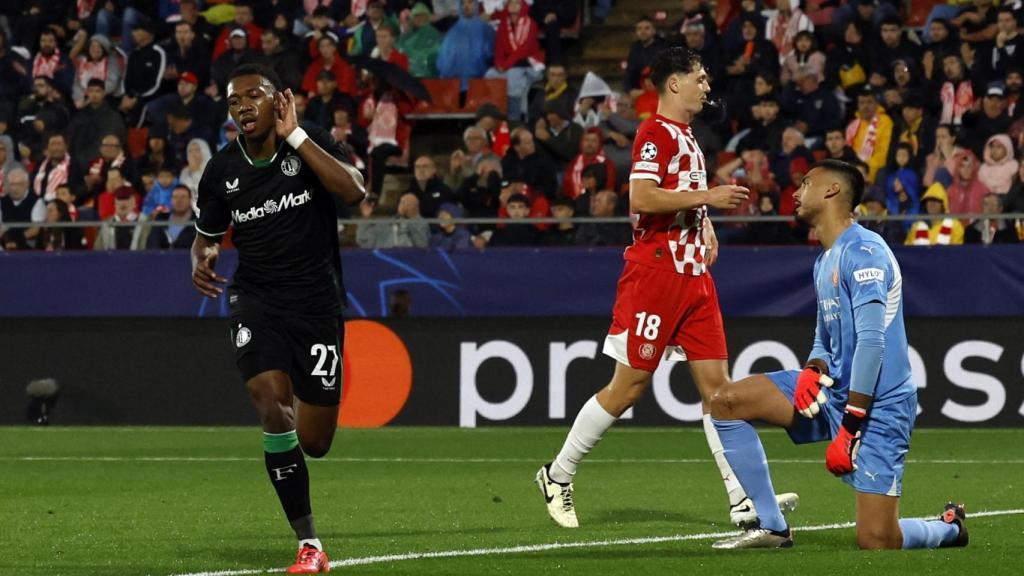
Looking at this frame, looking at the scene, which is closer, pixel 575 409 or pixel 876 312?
pixel 876 312

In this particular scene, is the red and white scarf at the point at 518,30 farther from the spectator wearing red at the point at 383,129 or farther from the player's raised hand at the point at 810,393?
the player's raised hand at the point at 810,393

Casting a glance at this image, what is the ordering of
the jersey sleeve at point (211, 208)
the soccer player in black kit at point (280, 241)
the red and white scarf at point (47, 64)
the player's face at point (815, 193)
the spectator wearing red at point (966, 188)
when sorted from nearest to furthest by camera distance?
the soccer player in black kit at point (280, 241) → the player's face at point (815, 193) → the jersey sleeve at point (211, 208) → the spectator wearing red at point (966, 188) → the red and white scarf at point (47, 64)

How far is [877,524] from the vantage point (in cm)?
770

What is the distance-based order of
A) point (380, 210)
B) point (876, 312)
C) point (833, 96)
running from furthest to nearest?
point (380, 210), point (833, 96), point (876, 312)

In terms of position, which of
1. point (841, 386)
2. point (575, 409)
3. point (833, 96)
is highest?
point (833, 96)

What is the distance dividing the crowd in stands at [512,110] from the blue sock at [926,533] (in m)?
8.06

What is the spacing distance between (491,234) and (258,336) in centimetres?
970

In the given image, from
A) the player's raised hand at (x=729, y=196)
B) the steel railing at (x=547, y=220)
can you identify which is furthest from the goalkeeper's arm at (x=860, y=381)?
the steel railing at (x=547, y=220)

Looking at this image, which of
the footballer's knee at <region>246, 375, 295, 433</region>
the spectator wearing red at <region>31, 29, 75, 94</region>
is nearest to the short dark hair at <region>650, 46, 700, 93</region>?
the footballer's knee at <region>246, 375, 295, 433</region>

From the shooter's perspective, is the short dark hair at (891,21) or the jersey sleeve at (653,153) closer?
the jersey sleeve at (653,153)

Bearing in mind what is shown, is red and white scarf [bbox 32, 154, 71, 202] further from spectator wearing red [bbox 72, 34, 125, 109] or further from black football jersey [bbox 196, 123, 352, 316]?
black football jersey [bbox 196, 123, 352, 316]

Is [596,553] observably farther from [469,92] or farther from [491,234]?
[469,92]

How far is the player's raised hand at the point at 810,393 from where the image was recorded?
292 inches

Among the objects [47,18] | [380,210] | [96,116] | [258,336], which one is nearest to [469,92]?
[380,210]
